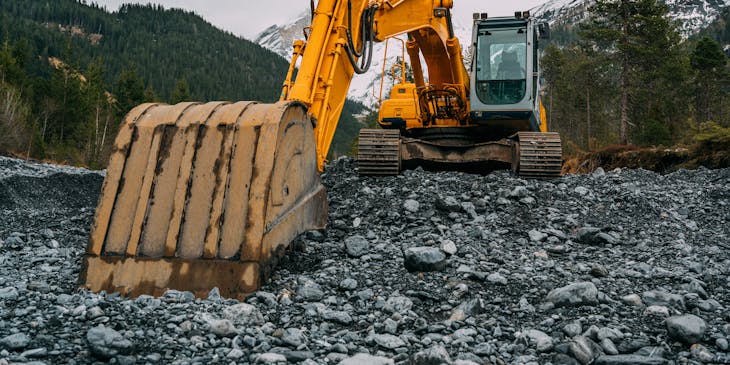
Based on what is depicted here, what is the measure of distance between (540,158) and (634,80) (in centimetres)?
3021

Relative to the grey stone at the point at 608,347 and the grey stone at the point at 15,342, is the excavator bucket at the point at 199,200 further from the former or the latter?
the grey stone at the point at 608,347

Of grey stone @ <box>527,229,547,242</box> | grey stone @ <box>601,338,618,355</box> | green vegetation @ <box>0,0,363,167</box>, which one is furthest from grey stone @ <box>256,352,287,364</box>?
green vegetation @ <box>0,0,363,167</box>

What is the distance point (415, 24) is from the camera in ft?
24.1

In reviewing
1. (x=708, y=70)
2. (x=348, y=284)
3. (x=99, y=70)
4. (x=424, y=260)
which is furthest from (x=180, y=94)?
(x=348, y=284)

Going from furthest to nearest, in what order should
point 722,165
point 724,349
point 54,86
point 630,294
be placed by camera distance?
point 54,86 → point 722,165 → point 630,294 → point 724,349

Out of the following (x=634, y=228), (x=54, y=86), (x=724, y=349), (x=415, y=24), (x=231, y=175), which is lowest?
(x=724, y=349)

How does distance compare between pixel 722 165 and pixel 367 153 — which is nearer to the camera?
pixel 367 153

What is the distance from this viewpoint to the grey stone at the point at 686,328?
2670 millimetres

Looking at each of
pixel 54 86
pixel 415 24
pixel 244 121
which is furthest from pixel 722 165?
pixel 54 86

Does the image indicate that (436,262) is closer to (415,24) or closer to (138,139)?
(138,139)

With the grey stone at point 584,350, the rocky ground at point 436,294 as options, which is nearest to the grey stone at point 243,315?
the rocky ground at point 436,294

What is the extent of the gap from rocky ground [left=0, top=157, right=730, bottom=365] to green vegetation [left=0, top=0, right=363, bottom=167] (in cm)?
2776

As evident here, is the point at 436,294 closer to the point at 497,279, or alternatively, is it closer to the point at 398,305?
the point at 398,305

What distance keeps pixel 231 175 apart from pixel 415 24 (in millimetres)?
4568
